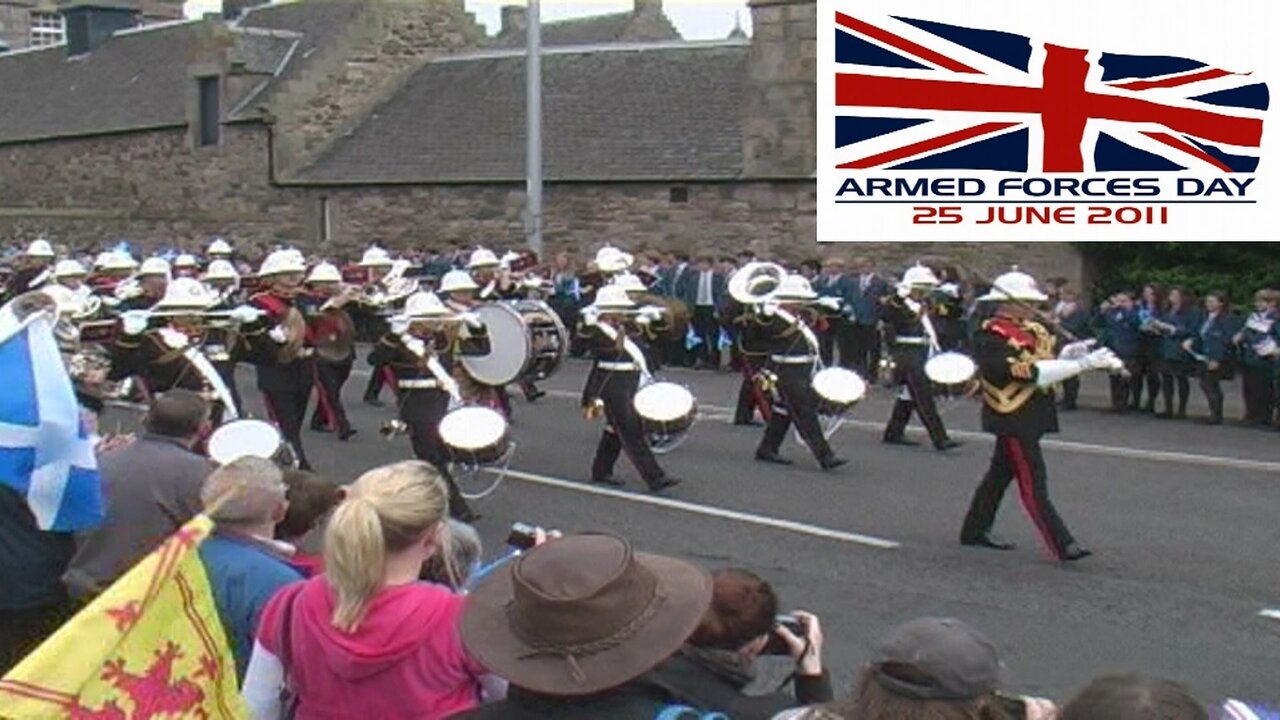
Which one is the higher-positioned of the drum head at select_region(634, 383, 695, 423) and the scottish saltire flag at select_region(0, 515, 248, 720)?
the scottish saltire flag at select_region(0, 515, 248, 720)

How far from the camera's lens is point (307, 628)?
417 cm

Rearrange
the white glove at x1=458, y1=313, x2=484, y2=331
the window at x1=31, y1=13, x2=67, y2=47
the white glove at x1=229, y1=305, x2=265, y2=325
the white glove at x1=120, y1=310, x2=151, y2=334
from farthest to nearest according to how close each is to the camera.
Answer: the window at x1=31, y1=13, x2=67, y2=47 < the white glove at x1=229, y1=305, x2=265, y2=325 < the white glove at x1=458, y1=313, x2=484, y2=331 < the white glove at x1=120, y1=310, x2=151, y2=334

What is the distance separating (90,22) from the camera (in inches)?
1957

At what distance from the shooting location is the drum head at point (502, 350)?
13.2 m

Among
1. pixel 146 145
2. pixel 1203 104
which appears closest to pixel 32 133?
pixel 146 145

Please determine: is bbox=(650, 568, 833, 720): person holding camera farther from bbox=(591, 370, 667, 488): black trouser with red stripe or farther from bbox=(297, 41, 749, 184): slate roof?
bbox=(297, 41, 749, 184): slate roof

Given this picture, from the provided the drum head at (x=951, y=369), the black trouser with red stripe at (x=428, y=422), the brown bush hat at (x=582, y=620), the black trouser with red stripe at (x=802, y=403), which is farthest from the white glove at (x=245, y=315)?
the brown bush hat at (x=582, y=620)

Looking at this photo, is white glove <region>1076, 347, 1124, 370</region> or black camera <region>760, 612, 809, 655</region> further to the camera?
white glove <region>1076, 347, 1124, 370</region>

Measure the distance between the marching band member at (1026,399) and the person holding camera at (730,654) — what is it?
6.97 m

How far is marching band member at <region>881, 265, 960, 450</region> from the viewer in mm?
15953

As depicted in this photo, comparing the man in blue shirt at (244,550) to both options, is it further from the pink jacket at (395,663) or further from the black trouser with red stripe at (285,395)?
the black trouser with red stripe at (285,395)

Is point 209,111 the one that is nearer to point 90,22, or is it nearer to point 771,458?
point 90,22

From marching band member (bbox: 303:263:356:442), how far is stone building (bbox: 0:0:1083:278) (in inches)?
466

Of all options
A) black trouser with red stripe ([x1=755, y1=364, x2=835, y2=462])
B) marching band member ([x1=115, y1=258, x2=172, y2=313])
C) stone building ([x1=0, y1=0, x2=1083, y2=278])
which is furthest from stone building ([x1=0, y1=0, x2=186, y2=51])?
black trouser with red stripe ([x1=755, y1=364, x2=835, y2=462])
